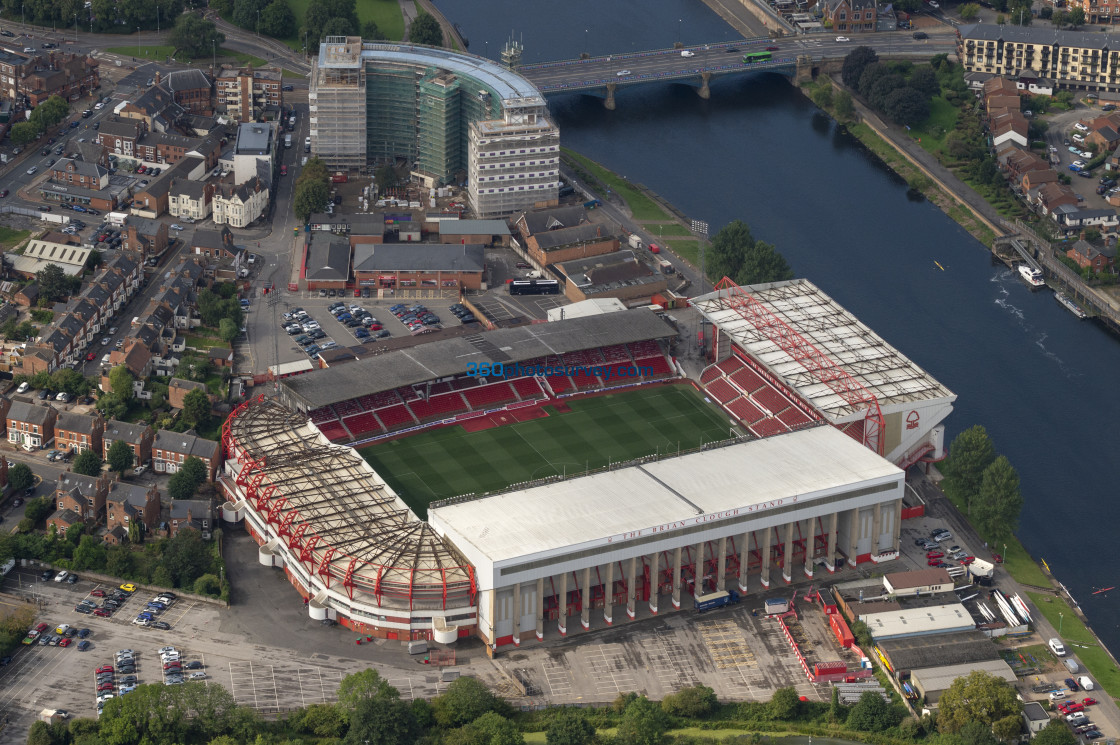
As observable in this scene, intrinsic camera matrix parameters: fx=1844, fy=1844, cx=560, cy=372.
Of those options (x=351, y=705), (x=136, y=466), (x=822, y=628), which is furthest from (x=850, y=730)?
(x=136, y=466)

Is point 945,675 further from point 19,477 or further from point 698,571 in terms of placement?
point 19,477

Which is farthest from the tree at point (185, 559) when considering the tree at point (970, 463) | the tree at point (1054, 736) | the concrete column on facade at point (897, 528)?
the tree at point (1054, 736)

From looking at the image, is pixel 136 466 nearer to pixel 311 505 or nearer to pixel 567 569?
pixel 311 505

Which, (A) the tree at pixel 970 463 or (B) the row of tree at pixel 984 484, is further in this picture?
(A) the tree at pixel 970 463

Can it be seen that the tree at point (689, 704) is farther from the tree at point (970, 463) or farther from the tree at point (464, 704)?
the tree at point (970, 463)

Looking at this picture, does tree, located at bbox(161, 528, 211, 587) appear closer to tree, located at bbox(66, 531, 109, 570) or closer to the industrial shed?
tree, located at bbox(66, 531, 109, 570)

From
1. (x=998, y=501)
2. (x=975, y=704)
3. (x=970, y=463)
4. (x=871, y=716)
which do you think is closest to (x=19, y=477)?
(x=871, y=716)

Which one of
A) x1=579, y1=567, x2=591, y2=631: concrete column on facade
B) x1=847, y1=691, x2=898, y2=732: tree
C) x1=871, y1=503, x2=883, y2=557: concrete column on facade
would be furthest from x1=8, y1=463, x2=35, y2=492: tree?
x1=847, y1=691, x2=898, y2=732: tree
